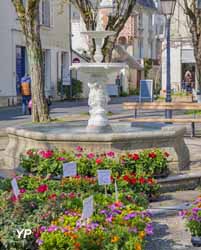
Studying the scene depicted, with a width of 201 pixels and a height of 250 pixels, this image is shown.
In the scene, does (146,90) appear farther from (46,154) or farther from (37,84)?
(46,154)

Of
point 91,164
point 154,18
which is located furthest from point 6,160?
point 154,18

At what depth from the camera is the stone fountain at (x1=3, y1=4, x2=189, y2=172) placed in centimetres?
999

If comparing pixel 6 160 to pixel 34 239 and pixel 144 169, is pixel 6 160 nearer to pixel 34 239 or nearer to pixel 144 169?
pixel 144 169

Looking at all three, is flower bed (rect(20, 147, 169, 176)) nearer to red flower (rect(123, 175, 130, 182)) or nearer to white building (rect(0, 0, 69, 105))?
red flower (rect(123, 175, 130, 182))

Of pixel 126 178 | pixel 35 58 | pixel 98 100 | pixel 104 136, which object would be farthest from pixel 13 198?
pixel 35 58

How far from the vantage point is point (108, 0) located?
2314cm

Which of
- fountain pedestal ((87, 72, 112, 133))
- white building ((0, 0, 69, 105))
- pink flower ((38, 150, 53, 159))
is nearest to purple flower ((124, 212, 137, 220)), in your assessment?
pink flower ((38, 150, 53, 159))

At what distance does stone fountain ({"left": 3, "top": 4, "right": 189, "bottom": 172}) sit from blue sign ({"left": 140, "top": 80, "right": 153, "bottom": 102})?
1728 cm

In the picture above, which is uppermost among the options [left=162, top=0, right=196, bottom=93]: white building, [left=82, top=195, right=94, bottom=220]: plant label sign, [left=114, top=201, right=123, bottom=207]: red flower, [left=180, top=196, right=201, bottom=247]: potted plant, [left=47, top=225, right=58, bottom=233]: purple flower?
[left=162, top=0, right=196, bottom=93]: white building

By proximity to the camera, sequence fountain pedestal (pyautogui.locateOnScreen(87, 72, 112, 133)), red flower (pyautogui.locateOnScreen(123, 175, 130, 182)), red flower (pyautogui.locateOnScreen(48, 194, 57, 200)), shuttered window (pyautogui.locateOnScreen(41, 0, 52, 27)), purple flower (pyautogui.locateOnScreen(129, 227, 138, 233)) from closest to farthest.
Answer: purple flower (pyautogui.locateOnScreen(129, 227, 138, 233)), red flower (pyautogui.locateOnScreen(48, 194, 57, 200)), red flower (pyautogui.locateOnScreen(123, 175, 130, 182)), fountain pedestal (pyautogui.locateOnScreen(87, 72, 112, 133)), shuttered window (pyautogui.locateOnScreen(41, 0, 52, 27))

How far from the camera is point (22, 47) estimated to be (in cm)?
3512

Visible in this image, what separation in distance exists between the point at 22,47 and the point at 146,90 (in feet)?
28.2

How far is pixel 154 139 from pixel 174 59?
3185cm

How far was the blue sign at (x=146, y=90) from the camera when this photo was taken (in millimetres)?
29317
